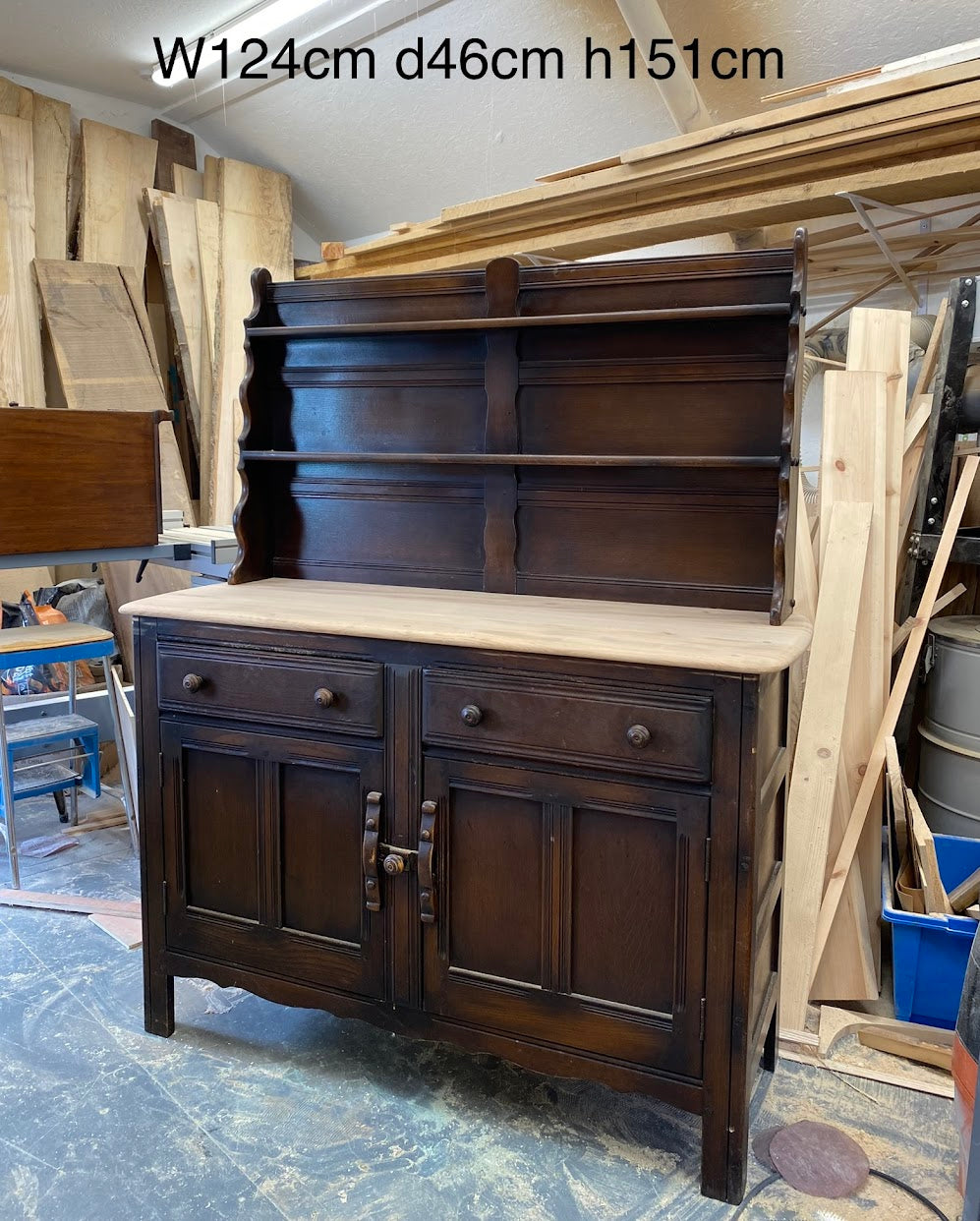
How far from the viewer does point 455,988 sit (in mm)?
1820

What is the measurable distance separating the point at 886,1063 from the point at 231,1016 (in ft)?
4.92

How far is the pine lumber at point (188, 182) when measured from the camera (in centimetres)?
504

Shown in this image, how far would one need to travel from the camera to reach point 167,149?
5059mm

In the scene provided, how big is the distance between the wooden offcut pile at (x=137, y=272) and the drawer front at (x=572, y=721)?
2906 millimetres

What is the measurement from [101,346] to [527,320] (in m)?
3.30

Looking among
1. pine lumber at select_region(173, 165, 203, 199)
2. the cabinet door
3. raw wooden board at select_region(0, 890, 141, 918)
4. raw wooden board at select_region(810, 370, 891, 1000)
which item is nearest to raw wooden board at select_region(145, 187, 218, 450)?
pine lumber at select_region(173, 165, 203, 199)

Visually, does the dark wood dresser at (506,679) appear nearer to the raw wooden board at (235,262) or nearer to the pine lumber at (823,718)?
the pine lumber at (823,718)

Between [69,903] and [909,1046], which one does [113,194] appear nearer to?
[69,903]

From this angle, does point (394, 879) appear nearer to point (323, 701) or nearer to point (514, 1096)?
point (323, 701)

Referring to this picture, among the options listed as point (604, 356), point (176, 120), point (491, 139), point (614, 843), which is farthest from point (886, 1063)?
point (176, 120)

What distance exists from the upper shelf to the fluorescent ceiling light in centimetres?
235

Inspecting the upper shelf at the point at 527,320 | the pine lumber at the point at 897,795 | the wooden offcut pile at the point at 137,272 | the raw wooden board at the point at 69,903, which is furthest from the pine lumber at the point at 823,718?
the wooden offcut pile at the point at 137,272

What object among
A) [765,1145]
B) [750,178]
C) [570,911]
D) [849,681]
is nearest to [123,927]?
[570,911]

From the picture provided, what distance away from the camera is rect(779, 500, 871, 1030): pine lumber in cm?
226
